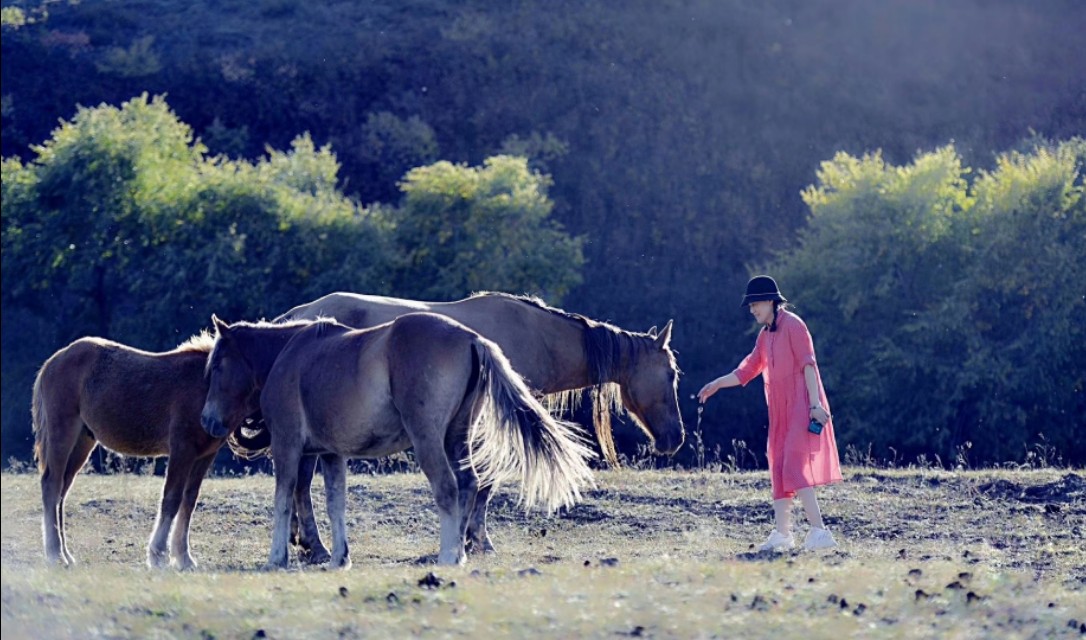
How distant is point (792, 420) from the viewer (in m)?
10.4

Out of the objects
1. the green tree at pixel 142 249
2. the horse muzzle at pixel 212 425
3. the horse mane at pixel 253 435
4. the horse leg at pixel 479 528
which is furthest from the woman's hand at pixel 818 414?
the green tree at pixel 142 249

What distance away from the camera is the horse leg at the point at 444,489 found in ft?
31.4

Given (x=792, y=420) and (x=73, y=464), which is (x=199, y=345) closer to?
(x=73, y=464)

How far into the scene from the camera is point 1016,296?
33625 millimetres

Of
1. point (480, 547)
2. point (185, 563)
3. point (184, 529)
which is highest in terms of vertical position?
point (184, 529)

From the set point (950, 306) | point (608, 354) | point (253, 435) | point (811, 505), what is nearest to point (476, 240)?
point (950, 306)

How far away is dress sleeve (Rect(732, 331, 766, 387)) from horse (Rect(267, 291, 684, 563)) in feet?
4.21

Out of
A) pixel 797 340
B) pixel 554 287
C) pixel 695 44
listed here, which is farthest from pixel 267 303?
pixel 695 44

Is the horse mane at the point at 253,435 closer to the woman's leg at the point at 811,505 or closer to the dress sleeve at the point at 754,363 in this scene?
the dress sleeve at the point at 754,363

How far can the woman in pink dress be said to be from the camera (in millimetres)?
10312

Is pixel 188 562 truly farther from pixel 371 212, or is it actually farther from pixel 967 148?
pixel 967 148

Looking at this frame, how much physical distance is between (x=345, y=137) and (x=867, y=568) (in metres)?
46.9

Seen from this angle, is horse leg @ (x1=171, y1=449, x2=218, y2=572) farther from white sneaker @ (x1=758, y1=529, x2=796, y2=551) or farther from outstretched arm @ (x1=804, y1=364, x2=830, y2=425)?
outstretched arm @ (x1=804, y1=364, x2=830, y2=425)

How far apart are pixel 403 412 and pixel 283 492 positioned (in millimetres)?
1280
